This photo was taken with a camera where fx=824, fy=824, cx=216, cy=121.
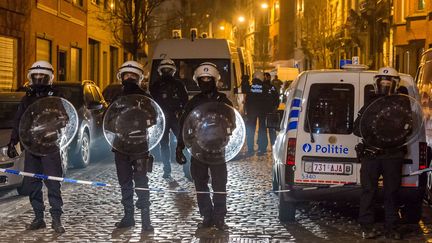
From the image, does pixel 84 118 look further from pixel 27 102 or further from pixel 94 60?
pixel 94 60

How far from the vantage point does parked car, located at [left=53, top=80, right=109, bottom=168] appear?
→ 1571 cm

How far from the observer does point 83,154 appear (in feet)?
52.6

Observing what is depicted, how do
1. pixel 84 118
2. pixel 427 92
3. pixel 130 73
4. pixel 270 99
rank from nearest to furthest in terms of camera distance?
pixel 130 73
pixel 427 92
pixel 84 118
pixel 270 99

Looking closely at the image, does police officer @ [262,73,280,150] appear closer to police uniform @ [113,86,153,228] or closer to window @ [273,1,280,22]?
police uniform @ [113,86,153,228]

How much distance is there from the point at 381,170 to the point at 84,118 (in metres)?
8.71

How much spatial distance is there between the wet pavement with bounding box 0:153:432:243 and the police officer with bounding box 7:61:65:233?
0.21m

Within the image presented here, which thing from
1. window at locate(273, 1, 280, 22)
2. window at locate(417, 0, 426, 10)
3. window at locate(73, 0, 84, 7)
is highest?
window at locate(273, 1, 280, 22)

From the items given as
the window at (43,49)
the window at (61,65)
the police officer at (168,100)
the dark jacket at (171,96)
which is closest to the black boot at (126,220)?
the police officer at (168,100)

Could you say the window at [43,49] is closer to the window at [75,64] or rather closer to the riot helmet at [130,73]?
the window at [75,64]

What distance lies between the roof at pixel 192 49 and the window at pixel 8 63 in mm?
6861

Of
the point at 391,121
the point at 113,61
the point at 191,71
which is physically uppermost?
the point at 113,61

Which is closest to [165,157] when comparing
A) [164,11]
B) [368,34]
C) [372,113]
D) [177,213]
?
[177,213]

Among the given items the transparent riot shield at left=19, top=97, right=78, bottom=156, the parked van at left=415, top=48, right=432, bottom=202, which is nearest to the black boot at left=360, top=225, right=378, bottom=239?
the parked van at left=415, top=48, right=432, bottom=202

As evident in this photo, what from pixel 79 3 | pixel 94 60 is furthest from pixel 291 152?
pixel 94 60
